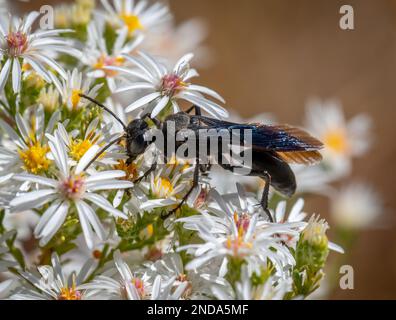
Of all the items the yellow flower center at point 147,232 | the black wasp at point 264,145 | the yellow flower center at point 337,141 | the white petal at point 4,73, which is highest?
the yellow flower center at point 337,141

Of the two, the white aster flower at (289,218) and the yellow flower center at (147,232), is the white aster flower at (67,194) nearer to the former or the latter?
the yellow flower center at (147,232)

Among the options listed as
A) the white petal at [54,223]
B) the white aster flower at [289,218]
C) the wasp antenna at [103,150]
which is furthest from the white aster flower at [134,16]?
the white petal at [54,223]

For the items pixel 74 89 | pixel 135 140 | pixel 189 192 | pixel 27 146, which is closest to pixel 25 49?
pixel 74 89

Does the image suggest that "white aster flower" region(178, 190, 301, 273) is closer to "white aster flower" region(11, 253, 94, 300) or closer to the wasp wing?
the wasp wing

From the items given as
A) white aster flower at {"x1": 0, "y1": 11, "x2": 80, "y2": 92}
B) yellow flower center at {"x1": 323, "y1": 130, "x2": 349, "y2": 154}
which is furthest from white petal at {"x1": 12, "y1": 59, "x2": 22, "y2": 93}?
yellow flower center at {"x1": 323, "y1": 130, "x2": 349, "y2": 154}

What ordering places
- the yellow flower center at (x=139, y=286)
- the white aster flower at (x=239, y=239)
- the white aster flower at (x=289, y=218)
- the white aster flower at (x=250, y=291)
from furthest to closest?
the white aster flower at (x=289, y=218) < the yellow flower center at (x=139, y=286) < the white aster flower at (x=239, y=239) < the white aster flower at (x=250, y=291)

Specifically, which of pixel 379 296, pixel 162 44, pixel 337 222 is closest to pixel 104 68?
pixel 162 44
